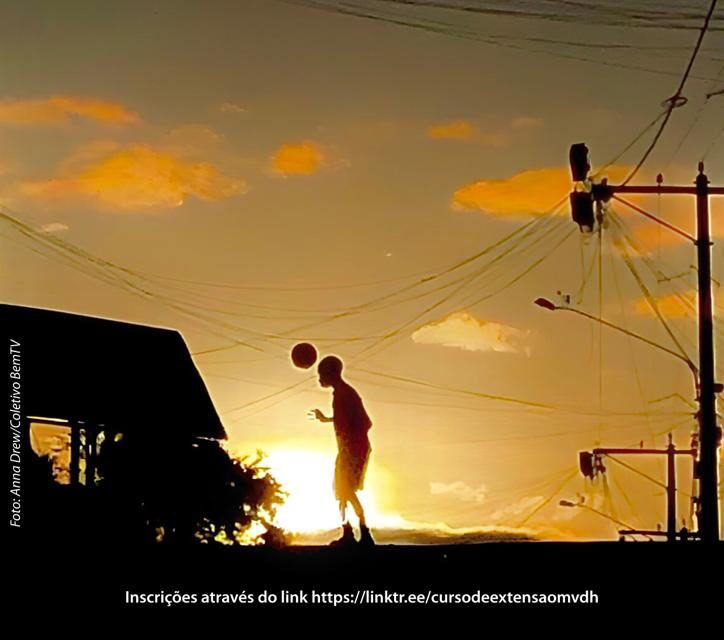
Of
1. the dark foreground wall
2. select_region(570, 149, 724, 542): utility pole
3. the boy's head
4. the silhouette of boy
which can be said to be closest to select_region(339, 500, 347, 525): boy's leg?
the silhouette of boy

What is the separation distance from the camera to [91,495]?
3447 centimetres

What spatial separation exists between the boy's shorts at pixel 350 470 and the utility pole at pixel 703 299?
11246 mm

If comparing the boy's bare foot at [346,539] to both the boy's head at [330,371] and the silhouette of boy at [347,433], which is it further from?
the boy's head at [330,371]

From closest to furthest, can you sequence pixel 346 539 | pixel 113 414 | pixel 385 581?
pixel 385 581 < pixel 346 539 < pixel 113 414

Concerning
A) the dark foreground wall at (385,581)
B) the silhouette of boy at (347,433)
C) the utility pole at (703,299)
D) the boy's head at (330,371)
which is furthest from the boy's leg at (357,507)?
the utility pole at (703,299)

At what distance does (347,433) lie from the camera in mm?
14945

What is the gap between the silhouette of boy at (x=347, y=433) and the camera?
14.9 metres

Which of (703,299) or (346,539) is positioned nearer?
(346,539)

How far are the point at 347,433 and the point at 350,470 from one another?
0.39 m

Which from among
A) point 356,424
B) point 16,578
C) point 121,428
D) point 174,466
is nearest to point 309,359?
point 356,424

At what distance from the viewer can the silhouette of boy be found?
1489 centimetres

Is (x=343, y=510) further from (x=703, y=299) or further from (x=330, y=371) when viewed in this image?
(x=703, y=299)

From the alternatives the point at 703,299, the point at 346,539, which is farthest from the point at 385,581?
the point at 703,299

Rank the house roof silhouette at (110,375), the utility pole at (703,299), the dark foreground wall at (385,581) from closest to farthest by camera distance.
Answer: the dark foreground wall at (385,581) → the utility pole at (703,299) → the house roof silhouette at (110,375)
